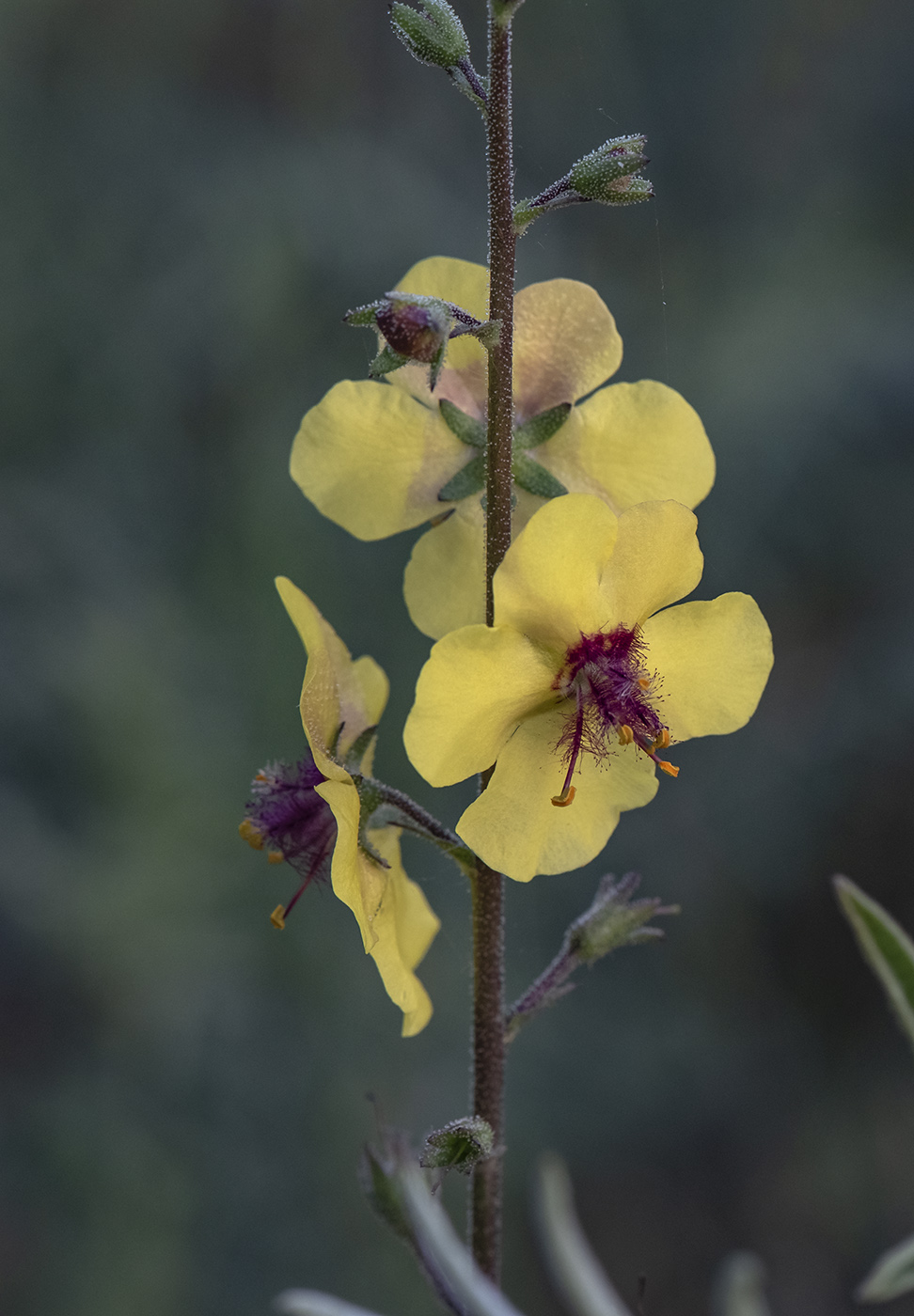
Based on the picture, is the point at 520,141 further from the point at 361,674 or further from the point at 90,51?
the point at 361,674

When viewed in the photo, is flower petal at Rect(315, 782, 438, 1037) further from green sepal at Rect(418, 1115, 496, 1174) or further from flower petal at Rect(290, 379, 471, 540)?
flower petal at Rect(290, 379, 471, 540)

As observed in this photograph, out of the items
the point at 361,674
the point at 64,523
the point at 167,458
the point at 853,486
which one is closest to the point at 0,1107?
the point at 64,523

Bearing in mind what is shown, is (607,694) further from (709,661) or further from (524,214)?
(524,214)

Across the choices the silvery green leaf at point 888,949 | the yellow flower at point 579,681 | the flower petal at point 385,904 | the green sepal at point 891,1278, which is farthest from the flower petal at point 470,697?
the green sepal at point 891,1278

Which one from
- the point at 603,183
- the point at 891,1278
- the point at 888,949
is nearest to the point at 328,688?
the point at 603,183

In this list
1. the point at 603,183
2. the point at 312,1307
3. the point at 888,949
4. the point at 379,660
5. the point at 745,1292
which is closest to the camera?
the point at 745,1292

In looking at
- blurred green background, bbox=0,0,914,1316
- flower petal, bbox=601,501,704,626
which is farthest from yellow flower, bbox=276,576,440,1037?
blurred green background, bbox=0,0,914,1316

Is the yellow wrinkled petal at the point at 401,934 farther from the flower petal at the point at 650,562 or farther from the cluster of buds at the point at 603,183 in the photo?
the cluster of buds at the point at 603,183
